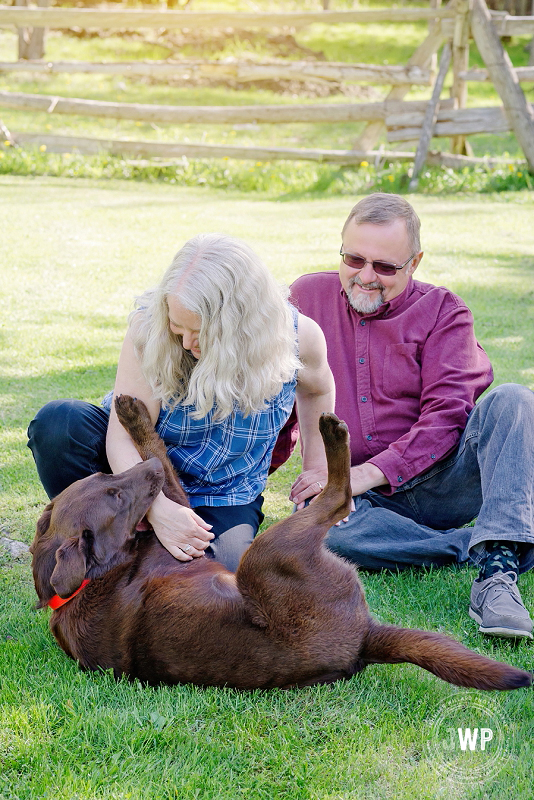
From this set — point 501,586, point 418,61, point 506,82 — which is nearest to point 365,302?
point 501,586

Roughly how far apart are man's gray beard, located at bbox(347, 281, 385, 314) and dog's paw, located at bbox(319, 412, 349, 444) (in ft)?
2.75

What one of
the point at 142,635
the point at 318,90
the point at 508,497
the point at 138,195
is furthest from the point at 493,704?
the point at 318,90

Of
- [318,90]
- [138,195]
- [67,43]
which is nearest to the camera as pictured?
[138,195]

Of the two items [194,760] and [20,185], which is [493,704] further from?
[20,185]

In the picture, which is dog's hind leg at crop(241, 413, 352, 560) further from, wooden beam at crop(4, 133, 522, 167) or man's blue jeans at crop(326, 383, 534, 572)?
wooden beam at crop(4, 133, 522, 167)

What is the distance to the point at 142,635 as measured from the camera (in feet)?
8.82

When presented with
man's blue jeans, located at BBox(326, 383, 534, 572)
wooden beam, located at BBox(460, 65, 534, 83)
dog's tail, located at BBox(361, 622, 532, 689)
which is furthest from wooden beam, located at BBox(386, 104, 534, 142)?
dog's tail, located at BBox(361, 622, 532, 689)

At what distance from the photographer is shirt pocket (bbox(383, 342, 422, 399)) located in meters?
3.66

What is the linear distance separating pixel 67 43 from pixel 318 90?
839cm

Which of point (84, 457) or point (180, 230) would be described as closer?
point (84, 457)

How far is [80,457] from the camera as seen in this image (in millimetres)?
3297

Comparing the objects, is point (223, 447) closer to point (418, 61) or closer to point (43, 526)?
point (43, 526)

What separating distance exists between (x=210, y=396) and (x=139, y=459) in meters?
0.45

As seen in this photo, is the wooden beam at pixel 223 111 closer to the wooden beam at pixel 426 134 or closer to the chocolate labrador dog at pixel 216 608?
the wooden beam at pixel 426 134
